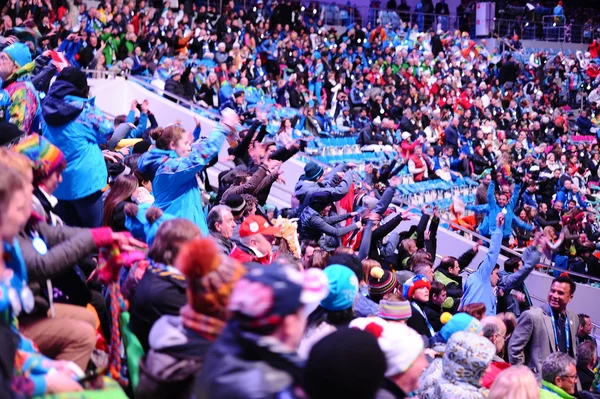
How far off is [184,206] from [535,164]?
1386 cm

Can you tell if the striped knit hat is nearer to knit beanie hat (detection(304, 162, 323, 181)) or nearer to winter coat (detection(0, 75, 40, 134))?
winter coat (detection(0, 75, 40, 134))

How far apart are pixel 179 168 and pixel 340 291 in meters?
1.92

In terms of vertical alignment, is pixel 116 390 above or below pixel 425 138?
above

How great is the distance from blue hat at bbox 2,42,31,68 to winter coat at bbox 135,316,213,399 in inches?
175

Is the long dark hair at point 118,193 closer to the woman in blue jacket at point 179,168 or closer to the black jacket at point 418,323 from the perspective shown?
the woman in blue jacket at point 179,168

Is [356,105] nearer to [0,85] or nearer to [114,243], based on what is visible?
[0,85]

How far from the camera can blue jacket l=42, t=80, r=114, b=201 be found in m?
5.55

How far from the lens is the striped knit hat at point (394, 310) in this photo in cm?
490

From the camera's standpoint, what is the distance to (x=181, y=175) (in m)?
5.59

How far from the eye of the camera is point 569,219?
1382 cm

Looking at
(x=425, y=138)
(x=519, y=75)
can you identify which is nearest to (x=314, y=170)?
(x=425, y=138)

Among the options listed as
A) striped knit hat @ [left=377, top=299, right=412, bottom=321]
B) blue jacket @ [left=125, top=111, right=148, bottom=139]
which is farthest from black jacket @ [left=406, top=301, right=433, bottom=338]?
blue jacket @ [left=125, top=111, right=148, bottom=139]

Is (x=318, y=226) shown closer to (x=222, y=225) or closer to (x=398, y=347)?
(x=222, y=225)

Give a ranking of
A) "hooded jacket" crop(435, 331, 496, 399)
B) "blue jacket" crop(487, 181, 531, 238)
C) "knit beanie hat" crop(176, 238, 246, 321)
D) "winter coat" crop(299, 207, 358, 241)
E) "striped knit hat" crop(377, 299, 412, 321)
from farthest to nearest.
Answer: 1. "blue jacket" crop(487, 181, 531, 238)
2. "winter coat" crop(299, 207, 358, 241)
3. "striped knit hat" crop(377, 299, 412, 321)
4. "hooded jacket" crop(435, 331, 496, 399)
5. "knit beanie hat" crop(176, 238, 246, 321)
